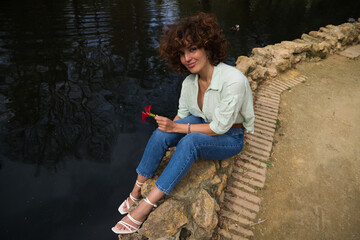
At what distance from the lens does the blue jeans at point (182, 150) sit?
7.14 feet

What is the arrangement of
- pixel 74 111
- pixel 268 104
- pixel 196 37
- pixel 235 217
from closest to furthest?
pixel 196 37 → pixel 235 217 → pixel 268 104 → pixel 74 111

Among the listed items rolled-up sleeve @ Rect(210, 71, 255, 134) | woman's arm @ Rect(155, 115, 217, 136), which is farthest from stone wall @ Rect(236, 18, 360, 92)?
woman's arm @ Rect(155, 115, 217, 136)

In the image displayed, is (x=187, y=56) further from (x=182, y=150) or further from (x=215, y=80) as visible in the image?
(x=182, y=150)

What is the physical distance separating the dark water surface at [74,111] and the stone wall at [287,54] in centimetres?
196

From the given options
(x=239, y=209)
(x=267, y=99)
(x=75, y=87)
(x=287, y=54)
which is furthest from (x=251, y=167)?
(x=75, y=87)

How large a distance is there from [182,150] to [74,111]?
380 centimetres

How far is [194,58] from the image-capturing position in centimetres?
220

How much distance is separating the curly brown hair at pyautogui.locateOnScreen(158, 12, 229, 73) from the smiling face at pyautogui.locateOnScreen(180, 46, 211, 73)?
1.8 inches

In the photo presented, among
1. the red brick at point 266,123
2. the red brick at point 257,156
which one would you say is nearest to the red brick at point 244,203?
the red brick at point 257,156

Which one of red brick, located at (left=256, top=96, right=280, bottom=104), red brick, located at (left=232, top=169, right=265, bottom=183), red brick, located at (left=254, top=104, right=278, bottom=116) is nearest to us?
red brick, located at (left=232, top=169, right=265, bottom=183)

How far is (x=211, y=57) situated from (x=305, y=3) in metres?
24.9

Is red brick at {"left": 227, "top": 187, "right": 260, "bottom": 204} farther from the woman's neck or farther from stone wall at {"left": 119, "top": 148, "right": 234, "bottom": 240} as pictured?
the woman's neck

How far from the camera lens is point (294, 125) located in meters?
4.11

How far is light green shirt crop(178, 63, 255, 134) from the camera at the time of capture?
2.08 metres
